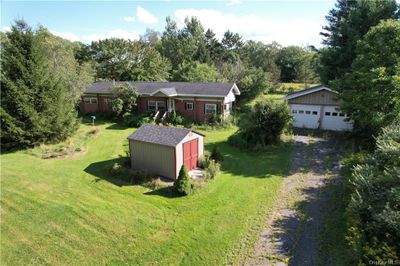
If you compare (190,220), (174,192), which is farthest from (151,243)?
(174,192)

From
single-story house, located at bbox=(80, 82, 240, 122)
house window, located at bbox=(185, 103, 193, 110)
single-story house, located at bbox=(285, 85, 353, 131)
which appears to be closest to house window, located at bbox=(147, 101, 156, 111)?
single-story house, located at bbox=(80, 82, 240, 122)

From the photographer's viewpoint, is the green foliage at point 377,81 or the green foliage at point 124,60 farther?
the green foliage at point 124,60

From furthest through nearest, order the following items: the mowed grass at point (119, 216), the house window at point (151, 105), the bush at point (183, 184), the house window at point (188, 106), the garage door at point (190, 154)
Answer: the house window at point (151, 105) < the house window at point (188, 106) < the garage door at point (190, 154) < the bush at point (183, 184) < the mowed grass at point (119, 216)

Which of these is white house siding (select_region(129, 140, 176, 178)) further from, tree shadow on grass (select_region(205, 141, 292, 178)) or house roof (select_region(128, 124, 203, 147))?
tree shadow on grass (select_region(205, 141, 292, 178))

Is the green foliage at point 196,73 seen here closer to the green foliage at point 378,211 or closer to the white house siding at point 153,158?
the white house siding at point 153,158

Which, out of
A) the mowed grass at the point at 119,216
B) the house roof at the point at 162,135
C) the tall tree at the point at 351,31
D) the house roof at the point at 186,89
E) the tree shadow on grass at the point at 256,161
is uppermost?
the tall tree at the point at 351,31

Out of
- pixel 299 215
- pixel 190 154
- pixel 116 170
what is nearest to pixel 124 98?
pixel 116 170

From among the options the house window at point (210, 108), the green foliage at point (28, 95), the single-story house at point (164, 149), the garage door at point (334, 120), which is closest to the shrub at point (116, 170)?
the single-story house at point (164, 149)
